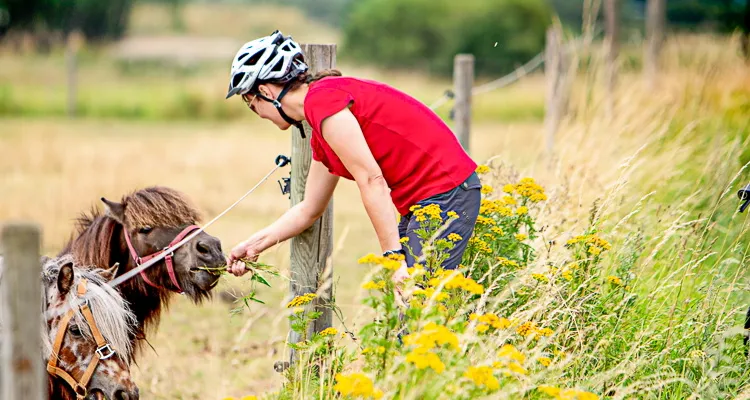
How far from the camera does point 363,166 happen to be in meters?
3.06

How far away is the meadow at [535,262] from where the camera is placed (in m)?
2.74

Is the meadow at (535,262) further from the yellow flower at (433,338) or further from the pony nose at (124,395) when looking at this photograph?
the pony nose at (124,395)

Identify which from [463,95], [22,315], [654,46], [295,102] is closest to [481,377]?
[22,315]

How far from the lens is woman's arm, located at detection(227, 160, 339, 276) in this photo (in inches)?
136

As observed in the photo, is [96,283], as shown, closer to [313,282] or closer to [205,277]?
[205,277]

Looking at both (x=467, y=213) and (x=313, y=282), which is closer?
(x=467, y=213)

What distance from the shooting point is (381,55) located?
29.4 meters

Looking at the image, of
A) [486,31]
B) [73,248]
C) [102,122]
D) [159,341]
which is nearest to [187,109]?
[102,122]

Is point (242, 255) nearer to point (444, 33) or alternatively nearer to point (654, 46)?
point (654, 46)

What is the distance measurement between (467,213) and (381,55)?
87.4 feet

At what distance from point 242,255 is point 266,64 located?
88 cm

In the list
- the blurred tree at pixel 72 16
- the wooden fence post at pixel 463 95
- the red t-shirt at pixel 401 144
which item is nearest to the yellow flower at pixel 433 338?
the red t-shirt at pixel 401 144

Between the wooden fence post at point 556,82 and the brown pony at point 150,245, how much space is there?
179 inches

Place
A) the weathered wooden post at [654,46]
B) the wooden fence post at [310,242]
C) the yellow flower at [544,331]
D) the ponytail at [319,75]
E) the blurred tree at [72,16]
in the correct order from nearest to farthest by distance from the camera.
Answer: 1. the yellow flower at [544,331]
2. the ponytail at [319,75]
3. the wooden fence post at [310,242]
4. the weathered wooden post at [654,46]
5. the blurred tree at [72,16]
